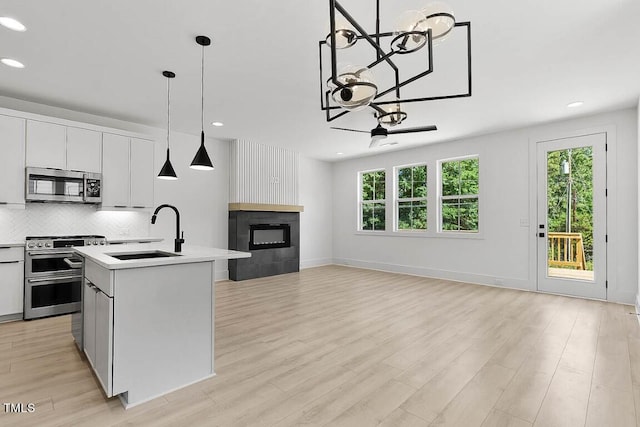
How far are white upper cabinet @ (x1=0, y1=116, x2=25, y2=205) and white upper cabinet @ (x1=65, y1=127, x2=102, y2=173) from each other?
474 millimetres

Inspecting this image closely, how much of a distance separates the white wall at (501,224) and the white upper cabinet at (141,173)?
4791mm

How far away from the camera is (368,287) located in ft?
18.4

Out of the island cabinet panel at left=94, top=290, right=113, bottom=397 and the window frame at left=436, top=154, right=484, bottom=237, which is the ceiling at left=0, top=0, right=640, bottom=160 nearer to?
the window frame at left=436, top=154, right=484, bottom=237

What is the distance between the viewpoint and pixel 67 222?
15.0 feet

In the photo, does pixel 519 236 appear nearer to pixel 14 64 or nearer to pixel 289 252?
pixel 289 252

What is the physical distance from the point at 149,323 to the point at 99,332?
0.40 meters

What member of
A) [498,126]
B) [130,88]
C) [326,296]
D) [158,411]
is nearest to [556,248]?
[498,126]

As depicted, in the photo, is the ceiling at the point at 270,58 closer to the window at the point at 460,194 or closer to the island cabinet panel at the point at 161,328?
the window at the point at 460,194

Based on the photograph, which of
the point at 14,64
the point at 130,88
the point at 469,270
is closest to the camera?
the point at 14,64

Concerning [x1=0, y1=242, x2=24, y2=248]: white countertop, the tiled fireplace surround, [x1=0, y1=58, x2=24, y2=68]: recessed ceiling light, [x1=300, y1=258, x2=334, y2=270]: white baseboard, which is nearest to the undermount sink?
[x1=0, y1=242, x2=24, y2=248]: white countertop

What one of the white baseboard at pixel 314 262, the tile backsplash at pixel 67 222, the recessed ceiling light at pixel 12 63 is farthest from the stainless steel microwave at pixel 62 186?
the white baseboard at pixel 314 262

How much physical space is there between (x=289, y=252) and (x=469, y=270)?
12.3ft

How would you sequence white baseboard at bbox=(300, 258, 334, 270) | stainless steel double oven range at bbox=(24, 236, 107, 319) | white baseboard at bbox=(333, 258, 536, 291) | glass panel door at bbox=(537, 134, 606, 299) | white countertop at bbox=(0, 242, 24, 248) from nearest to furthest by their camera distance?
white countertop at bbox=(0, 242, 24, 248) → stainless steel double oven range at bbox=(24, 236, 107, 319) → glass panel door at bbox=(537, 134, 606, 299) → white baseboard at bbox=(333, 258, 536, 291) → white baseboard at bbox=(300, 258, 334, 270)

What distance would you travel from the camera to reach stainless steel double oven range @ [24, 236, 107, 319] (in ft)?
12.5
